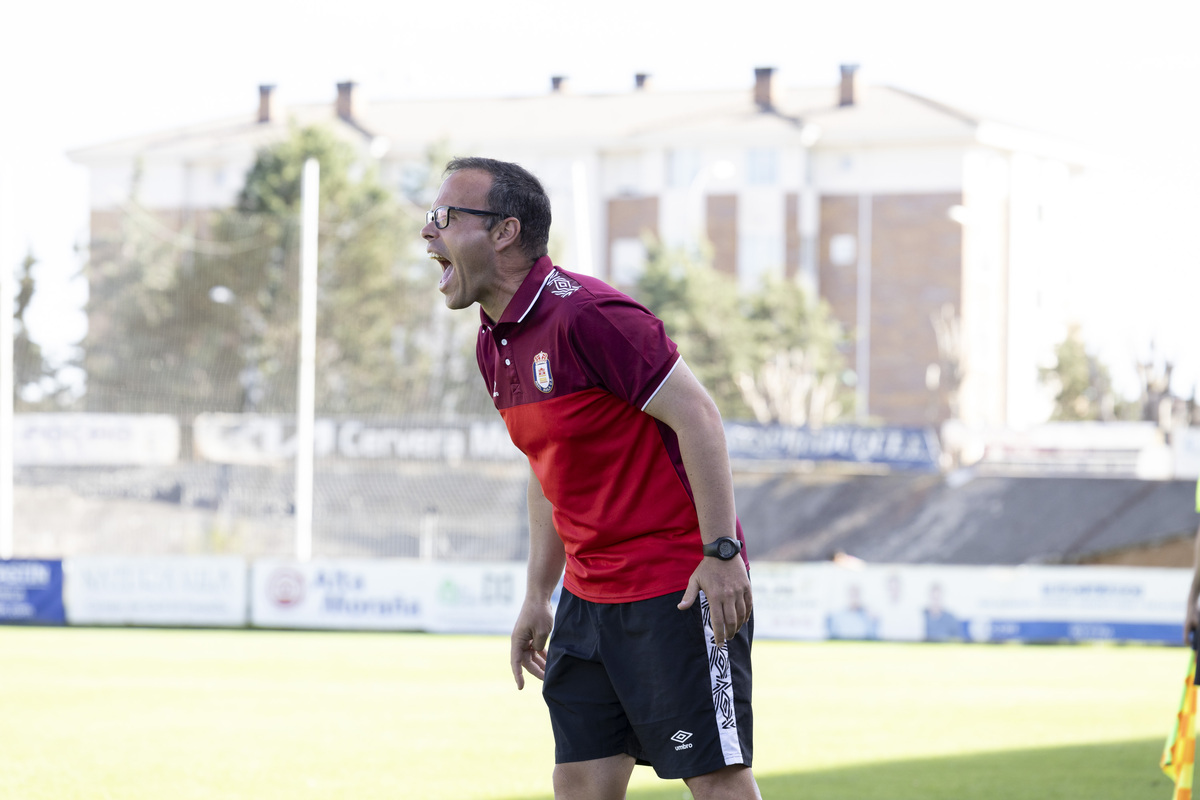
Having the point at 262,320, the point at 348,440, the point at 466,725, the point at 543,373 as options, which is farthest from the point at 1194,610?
the point at 262,320

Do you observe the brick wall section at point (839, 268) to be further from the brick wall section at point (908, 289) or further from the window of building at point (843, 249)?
the brick wall section at point (908, 289)

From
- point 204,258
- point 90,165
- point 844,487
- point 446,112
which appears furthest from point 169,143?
point 844,487

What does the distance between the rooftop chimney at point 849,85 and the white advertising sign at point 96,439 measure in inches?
1370

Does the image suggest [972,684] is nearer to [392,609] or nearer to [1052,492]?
[392,609]

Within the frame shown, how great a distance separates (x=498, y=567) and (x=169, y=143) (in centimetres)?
4370

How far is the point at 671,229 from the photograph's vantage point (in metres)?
57.9

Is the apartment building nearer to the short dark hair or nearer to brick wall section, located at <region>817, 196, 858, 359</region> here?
brick wall section, located at <region>817, 196, 858, 359</region>

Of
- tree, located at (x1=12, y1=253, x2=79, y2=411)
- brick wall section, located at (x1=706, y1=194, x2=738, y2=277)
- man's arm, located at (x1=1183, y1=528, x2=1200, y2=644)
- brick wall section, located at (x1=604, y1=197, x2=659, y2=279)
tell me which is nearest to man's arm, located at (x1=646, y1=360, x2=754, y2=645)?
man's arm, located at (x1=1183, y1=528, x2=1200, y2=644)

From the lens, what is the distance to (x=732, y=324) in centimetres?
5212

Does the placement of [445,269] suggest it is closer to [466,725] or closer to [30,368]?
[466,725]

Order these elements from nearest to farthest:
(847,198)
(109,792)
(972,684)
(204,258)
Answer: (109,792), (972,684), (204,258), (847,198)

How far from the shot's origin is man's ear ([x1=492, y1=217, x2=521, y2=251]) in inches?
152

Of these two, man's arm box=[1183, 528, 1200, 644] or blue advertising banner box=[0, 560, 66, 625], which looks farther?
blue advertising banner box=[0, 560, 66, 625]

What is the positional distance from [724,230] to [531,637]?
54387 millimetres
